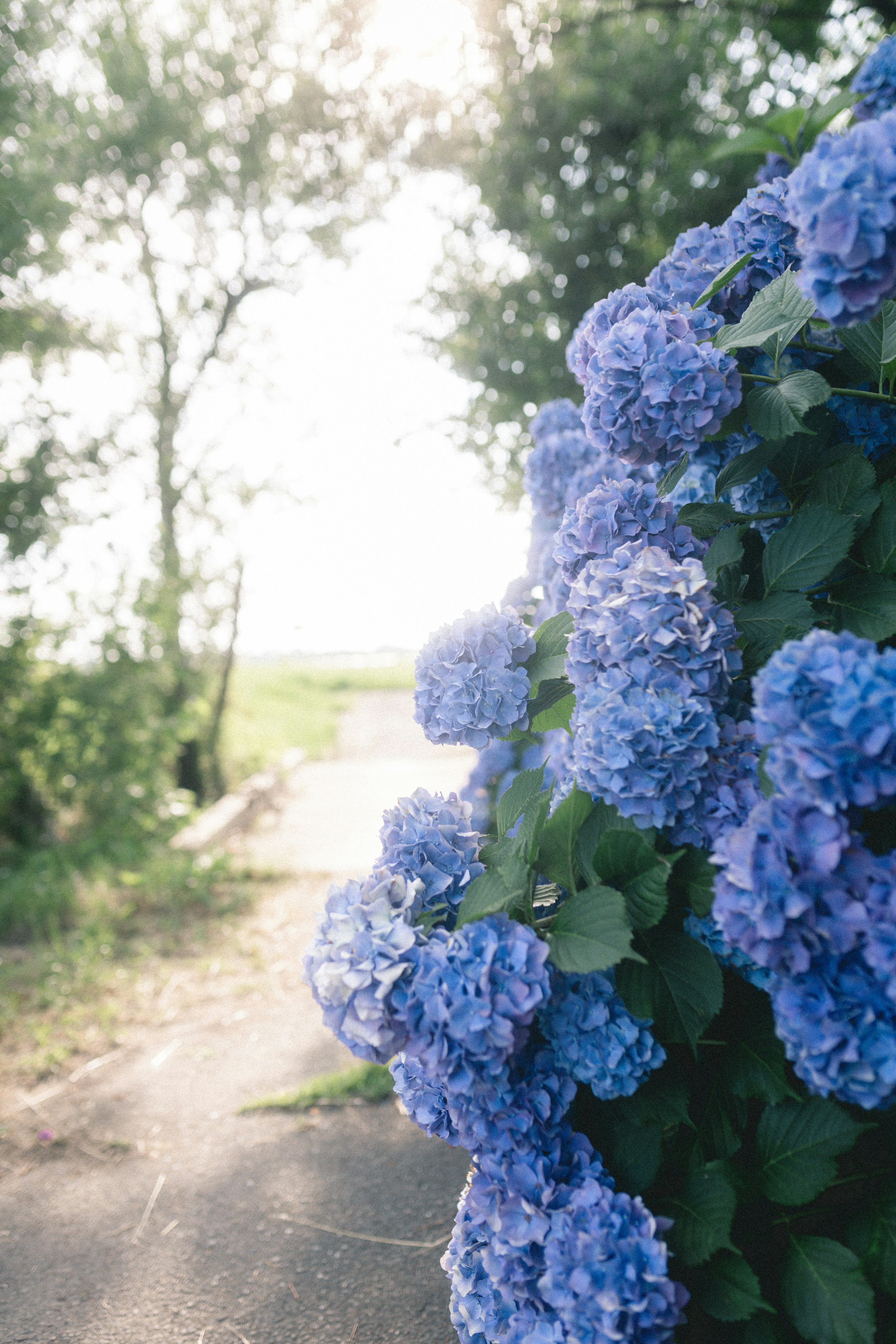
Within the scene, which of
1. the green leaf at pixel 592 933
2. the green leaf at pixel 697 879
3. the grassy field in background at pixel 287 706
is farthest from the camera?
the grassy field in background at pixel 287 706

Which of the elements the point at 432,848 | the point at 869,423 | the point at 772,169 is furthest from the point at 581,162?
the point at 432,848

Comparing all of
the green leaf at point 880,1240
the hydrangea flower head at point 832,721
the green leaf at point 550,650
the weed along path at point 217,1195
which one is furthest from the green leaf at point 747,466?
the weed along path at point 217,1195

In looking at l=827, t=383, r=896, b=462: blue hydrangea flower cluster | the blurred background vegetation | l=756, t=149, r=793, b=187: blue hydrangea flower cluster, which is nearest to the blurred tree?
the blurred background vegetation

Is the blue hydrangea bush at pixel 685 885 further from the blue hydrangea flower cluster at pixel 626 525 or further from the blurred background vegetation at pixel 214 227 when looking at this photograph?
the blurred background vegetation at pixel 214 227

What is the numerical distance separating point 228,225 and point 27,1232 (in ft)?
26.1

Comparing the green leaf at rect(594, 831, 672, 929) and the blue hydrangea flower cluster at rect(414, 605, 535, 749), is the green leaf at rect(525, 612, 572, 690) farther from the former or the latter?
the green leaf at rect(594, 831, 672, 929)

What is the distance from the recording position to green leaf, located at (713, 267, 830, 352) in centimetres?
122

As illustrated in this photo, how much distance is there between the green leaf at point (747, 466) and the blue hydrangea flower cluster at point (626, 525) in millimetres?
96

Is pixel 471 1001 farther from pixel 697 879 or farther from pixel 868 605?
pixel 868 605

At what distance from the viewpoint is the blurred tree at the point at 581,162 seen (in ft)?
14.4

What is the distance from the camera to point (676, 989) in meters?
1.12

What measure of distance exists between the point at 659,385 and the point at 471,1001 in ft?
3.02

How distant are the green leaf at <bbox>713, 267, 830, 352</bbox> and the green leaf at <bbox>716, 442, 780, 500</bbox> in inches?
1.8

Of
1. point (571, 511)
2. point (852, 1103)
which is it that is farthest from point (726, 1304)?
→ point (571, 511)
